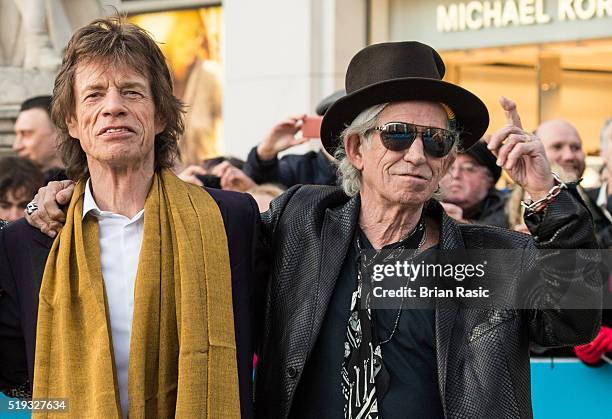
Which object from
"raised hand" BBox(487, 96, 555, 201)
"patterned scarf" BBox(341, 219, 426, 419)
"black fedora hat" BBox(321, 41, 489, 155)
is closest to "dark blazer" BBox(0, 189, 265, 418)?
"patterned scarf" BBox(341, 219, 426, 419)

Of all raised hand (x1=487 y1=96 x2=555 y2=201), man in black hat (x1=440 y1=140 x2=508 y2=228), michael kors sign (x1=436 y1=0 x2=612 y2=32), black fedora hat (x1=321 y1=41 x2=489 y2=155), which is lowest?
man in black hat (x1=440 y1=140 x2=508 y2=228)

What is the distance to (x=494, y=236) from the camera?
3.71 meters

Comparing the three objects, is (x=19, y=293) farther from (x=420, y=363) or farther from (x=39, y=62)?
(x=39, y=62)

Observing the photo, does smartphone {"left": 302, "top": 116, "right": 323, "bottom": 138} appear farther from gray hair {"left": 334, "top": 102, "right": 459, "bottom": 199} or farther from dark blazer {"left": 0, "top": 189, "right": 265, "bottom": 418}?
dark blazer {"left": 0, "top": 189, "right": 265, "bottom": 418}

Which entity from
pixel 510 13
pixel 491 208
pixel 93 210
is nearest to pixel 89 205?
pixel 93 210

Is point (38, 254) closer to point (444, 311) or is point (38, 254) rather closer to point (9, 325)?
point (9, 325)

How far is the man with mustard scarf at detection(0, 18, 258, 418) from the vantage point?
3.42 metres

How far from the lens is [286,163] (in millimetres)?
7598

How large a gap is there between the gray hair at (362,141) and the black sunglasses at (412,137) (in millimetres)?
51

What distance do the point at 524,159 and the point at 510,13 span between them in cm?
849

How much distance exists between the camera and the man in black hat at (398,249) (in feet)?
11.4

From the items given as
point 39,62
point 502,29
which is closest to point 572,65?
point 502,29

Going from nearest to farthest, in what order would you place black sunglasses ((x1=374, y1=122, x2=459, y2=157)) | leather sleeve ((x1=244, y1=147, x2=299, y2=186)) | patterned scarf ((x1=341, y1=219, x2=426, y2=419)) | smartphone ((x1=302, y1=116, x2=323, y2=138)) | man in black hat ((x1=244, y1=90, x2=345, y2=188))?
patterned scarf ((x1=341, y1=219, x2=426, y2=419))
black sunglasses ((x1=374, y1=122, x2=459, y2=157))
smartphone ((x1=302, y1=116, x2=323, y2=138))
man in black hat ((x1=244, y1=90, x2=345, y2=188))
leather sleeve ((x1=244, y1=147, x2=299, y2=186))

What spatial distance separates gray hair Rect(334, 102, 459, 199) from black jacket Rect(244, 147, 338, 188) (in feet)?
9.93
